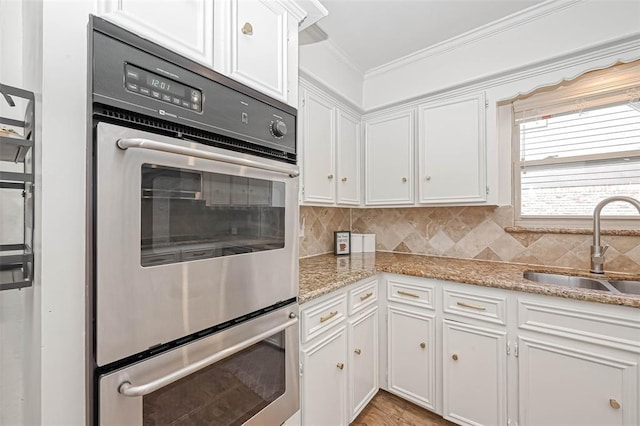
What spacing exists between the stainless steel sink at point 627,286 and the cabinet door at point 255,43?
2.10 metres

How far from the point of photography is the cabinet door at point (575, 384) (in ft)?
4.09

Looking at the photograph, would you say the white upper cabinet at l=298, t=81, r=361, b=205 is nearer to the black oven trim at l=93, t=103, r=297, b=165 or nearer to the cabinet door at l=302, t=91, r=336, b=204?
the cabinet door at l=302, t=91, r=336, b=204

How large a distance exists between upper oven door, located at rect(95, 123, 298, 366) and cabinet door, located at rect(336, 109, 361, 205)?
118cm

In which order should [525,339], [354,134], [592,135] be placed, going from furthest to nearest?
1. [354,134]
2. [592,135]
3. [525,339]

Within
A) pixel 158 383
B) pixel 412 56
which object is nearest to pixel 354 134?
pixel 412 56

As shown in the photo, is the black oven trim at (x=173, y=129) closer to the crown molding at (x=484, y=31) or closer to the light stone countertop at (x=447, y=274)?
the light stone countertop at (x=447, y=274)

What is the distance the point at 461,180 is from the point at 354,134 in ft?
3.00

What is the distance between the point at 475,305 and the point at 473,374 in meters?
0.40

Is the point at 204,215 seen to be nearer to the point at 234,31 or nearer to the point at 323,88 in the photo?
the point at 234,31

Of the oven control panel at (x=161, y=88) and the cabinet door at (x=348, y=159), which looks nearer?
the oven control panel at (x=161, y=88)

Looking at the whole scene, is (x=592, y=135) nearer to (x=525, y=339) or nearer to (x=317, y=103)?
(x=525, y=339)

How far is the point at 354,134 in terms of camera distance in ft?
7.72

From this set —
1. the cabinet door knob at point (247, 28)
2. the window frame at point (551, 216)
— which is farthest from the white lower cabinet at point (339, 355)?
the window frame at point (551, 216)

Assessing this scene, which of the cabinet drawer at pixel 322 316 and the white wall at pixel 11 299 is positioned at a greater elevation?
the white wall at pixel 11 299
